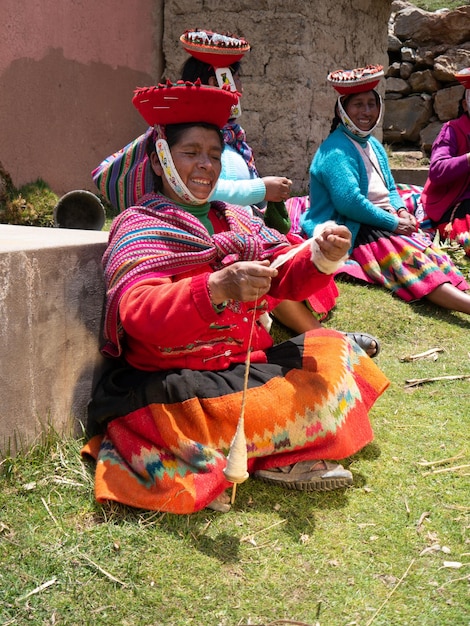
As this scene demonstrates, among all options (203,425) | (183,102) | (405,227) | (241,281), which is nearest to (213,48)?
(183,102)

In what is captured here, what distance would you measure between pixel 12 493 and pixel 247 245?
127 centimetres

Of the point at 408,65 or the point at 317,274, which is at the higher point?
the point at 408,65

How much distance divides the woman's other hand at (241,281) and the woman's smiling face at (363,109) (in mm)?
3287

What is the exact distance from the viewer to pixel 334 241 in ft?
7.82

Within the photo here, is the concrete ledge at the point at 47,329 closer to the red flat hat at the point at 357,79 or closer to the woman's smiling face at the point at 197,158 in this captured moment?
the woman's smiling face at the point at 197,158

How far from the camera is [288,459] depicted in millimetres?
2561

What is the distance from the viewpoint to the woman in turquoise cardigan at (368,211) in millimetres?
4941

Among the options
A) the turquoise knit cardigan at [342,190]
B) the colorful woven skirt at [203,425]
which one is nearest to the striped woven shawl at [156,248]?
the colorful woven skirt at [203,425]

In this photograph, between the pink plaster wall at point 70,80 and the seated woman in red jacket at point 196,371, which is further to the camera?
the pink plaster wall at point 70,80

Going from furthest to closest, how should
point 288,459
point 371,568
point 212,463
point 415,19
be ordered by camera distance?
point 415,19
point 288,459
point 212,463
point 371,568

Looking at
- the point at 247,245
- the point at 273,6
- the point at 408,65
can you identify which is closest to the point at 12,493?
the point at 247,245

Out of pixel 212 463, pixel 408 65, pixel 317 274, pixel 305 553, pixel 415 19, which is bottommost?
pixel 305 553

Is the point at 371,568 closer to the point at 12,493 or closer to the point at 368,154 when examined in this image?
the point at 12,493

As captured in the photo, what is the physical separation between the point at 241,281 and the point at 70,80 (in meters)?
5.60
